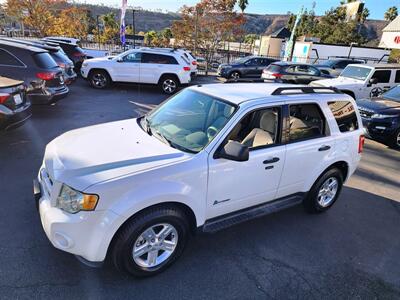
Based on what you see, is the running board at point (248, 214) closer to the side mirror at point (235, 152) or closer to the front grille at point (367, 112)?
the side mirror at point (235, 152)

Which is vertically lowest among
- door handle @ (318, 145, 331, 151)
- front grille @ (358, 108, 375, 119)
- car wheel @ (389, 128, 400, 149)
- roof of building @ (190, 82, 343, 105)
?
car wheel @ (389, 128, 400, 149)

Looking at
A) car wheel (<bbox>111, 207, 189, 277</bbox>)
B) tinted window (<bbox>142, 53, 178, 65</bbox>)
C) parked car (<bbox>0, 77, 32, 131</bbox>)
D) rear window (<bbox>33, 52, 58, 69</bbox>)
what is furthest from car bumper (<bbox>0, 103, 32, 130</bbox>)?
tinted window (<bbox>142, 53, 178, 65</bbox>)

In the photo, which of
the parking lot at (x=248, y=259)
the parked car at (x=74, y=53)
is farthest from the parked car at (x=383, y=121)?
the parked car at (x=74, y=53)

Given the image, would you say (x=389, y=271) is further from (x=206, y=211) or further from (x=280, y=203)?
(x=206, y=211)


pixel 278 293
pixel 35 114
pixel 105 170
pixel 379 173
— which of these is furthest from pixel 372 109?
pixel 35 114

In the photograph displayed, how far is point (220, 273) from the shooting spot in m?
3.01

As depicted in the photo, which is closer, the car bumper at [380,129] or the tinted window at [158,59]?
the car bumper at [380,129]

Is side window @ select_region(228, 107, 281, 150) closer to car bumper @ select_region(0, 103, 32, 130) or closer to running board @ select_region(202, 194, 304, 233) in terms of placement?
running board @ select_region(202, 194, 304, 233)

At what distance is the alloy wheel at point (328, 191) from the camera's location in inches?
165

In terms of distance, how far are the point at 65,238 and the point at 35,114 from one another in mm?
6514

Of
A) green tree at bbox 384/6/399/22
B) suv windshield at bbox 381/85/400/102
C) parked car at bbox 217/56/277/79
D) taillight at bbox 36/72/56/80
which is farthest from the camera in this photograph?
green tree at bbox 384/6/399/22

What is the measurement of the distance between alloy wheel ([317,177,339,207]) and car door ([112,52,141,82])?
32.4ft

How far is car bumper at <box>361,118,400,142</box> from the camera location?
741cm

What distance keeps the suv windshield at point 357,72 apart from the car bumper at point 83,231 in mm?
11163
